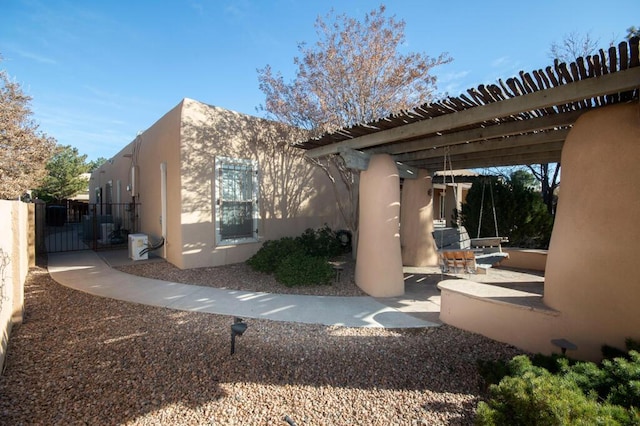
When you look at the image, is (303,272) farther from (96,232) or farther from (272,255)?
(96,232)

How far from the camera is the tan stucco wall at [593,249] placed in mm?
3191

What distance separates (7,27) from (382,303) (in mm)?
10478

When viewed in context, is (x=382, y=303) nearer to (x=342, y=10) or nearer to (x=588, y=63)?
(x=588, y=63)

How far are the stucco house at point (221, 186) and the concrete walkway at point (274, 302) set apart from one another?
5.47ft

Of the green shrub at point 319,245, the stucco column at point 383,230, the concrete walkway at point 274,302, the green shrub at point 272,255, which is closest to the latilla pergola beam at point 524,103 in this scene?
the stucco column at point 383,230

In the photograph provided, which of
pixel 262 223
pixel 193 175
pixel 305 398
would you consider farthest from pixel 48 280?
pixel 305 398

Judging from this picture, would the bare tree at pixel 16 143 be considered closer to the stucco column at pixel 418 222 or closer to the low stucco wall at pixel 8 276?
the low stucco wall at pixel 8 276

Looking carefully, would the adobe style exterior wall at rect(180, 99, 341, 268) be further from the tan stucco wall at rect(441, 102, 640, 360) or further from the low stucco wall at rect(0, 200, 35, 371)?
the tan stucco wall at rect(441, 102, 640, 360)

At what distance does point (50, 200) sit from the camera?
2677 cm

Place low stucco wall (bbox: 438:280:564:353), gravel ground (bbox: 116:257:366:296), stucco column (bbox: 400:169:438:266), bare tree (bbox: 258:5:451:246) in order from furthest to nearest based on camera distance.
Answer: stucco column (bbox: 400:169:438:266) → bare tree (bbox: 258:5:451:246) → gravel ground (bbox: 116:257:366:296) → low stucco wall (bbox: 438:280:564:353)

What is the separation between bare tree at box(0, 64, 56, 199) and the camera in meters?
10.3

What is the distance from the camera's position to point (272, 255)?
23.8ft

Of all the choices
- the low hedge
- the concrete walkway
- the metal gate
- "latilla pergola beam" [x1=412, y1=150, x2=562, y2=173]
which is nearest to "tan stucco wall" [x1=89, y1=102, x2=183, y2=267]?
the metal gate

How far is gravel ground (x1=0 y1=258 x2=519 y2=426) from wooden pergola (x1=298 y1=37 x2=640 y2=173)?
3.15 metres
